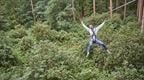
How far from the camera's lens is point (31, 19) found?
91.6 feet

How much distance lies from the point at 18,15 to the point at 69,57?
1482 centimetres

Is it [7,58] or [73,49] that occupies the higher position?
[7,58]

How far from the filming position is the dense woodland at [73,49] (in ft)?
42.8

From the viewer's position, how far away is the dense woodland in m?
13.1

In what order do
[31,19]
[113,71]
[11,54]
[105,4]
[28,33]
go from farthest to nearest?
1. [31,19]
2. [105,4]
3. [28,33]
4. [11,54]
5. [113,71]

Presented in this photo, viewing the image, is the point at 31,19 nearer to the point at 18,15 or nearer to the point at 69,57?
the point at 18,15

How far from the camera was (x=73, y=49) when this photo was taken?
684 inches

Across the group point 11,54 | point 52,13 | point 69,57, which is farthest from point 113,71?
point 52,13

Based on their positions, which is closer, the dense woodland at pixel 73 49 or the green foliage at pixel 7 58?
the dense woodland at pixel 73 49

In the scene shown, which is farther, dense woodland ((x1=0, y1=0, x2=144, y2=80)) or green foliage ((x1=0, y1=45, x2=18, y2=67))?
green foliage ((x1=0, y1=45, x2=18, y2=67))

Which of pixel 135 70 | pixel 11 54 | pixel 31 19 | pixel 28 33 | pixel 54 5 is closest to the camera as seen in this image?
pixel 135 70

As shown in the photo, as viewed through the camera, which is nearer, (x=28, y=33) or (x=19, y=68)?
(x=19, y=68)

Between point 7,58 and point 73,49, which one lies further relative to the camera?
point 73,49

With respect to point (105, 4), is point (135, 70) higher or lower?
lower
